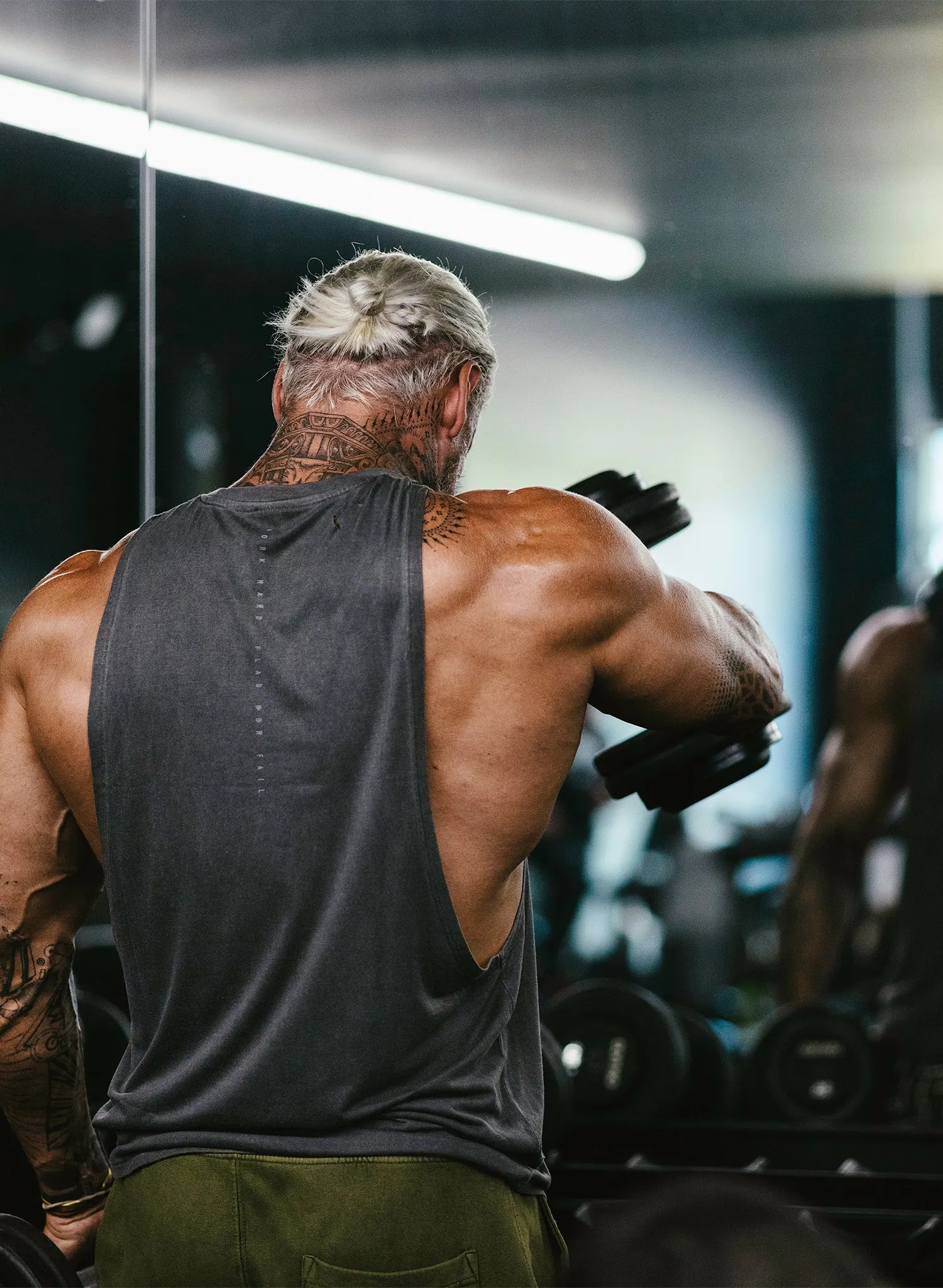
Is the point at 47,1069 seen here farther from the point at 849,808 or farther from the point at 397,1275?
the point at 849,808

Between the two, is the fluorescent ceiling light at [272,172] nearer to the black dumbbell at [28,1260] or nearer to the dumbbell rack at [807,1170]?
the black dumbbell at [28,1260]

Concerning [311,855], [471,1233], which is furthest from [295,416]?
[471,1233]

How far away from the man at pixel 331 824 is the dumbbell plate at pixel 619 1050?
4.46ft

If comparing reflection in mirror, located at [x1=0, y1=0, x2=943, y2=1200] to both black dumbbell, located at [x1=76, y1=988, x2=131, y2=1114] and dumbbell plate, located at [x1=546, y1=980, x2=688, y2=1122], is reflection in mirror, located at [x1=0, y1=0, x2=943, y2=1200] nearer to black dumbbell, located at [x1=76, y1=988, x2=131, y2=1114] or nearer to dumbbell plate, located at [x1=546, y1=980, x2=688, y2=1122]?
dumbbell plate, located at [x1=546, y1=980, x2=688, y2=1122]

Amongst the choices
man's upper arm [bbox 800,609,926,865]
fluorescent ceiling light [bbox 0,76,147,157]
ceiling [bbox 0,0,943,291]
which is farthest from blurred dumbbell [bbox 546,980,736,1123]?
fluorescent ceiling light [bbox 0,76,147,157]

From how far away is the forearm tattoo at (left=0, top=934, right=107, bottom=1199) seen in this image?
116 centimetres

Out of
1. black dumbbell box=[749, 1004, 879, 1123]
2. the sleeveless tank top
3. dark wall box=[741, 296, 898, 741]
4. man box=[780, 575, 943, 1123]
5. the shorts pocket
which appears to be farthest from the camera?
dark wall box=[741, 296, 898, 741]

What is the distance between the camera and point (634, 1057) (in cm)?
243

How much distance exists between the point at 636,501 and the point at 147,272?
877 mm

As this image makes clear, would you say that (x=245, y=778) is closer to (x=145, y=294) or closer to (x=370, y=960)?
(x=370, y=960)

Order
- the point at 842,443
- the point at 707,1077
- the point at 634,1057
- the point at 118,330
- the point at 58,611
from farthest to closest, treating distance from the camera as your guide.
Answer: the point at 842,443 → the point at 707,1077 → the point at 634,1057 → the point at 118,330 → the point at 58,611

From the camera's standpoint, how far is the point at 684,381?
225 inches

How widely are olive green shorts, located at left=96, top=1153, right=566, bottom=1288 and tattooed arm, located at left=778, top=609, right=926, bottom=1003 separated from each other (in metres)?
1.85

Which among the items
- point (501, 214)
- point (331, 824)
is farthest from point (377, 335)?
point (501, 214)
